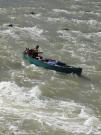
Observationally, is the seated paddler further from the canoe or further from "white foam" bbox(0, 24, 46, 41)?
"white foam" bbox(0, 24, 46, 41)

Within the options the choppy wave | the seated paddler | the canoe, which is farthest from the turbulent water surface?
the seated paddler

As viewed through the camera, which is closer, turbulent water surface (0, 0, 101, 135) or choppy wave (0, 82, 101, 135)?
choppy wave (0, 82, 101, 135)

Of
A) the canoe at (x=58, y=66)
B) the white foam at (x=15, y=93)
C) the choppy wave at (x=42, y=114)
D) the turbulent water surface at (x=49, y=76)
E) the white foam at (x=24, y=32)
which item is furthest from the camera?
the white foam at (x=24, y=32)

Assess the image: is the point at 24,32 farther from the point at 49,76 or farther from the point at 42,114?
the point at 42,114

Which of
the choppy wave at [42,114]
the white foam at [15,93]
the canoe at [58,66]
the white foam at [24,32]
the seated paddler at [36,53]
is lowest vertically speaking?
the choppy wave at [42,114]

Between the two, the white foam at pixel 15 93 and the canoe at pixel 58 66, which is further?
the canoe at pixel 58 66

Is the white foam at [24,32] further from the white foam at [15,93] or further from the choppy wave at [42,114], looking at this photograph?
the choppy wave at [42,114]

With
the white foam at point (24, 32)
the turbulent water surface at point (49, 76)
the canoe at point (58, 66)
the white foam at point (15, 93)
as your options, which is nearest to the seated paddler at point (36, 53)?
the canoe at point (58, 66)

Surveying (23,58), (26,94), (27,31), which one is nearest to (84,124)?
(26,94)

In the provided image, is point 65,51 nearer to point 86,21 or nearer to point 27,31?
point 27,31
